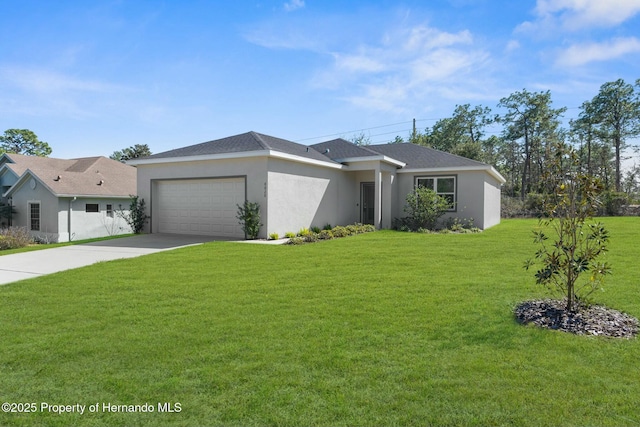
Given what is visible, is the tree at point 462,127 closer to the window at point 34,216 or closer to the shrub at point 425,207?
the shrub at point 425,207

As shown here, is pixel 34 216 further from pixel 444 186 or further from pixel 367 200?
pixel 444 186

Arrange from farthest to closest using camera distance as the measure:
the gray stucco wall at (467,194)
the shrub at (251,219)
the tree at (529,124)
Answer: the tree at (529,124) → the gray stucco wall at (467,194) → the shrub at (251,219)

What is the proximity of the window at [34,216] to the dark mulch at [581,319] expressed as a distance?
2325cm

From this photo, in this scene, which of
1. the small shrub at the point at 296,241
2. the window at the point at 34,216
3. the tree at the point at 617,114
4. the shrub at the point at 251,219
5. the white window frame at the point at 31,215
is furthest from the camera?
the tree at the point at 617,114

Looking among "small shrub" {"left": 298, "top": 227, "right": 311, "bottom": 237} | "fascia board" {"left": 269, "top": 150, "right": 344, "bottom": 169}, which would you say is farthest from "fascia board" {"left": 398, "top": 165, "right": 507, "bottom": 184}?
"small shrub" {"left": 298, "top": 227, "right": 311, "bottom": 237}

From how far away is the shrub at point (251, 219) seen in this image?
13.1m

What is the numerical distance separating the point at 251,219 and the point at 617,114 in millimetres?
40952

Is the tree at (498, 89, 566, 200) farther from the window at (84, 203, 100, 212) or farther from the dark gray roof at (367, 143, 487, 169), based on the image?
the window at (84, 203, 100, 212)

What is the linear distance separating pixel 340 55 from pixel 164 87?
27.2 feet

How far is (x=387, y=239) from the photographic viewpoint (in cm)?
1298

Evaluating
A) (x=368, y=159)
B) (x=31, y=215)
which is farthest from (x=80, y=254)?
(x=31, y=215)

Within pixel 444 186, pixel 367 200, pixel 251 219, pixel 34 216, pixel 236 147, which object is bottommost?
pixel 34 216

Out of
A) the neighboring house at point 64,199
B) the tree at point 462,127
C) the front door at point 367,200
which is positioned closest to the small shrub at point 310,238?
the front door at point 367,200

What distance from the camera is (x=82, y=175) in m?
22.2
